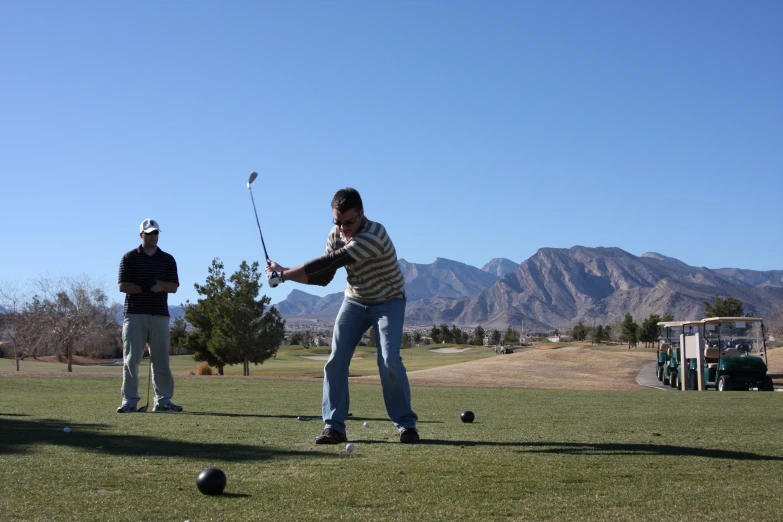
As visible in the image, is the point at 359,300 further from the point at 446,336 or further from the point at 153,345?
the point at 446,336

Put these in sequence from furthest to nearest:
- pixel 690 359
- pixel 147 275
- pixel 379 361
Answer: pixel 690 359 → pixel 147 275 → pixel 379 361

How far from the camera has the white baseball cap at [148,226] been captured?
11305 millimetres

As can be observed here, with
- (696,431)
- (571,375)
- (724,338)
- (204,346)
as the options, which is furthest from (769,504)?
(204,346)

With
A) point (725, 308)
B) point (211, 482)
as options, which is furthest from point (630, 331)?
point (211, 482)

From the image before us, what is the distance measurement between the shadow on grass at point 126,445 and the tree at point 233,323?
140ft

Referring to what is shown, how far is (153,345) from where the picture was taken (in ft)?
37.8

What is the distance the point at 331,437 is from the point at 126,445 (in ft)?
5.68

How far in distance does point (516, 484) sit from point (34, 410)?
25.4 feet

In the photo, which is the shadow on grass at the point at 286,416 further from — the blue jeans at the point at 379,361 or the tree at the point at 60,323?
the tree at the point at 60,323

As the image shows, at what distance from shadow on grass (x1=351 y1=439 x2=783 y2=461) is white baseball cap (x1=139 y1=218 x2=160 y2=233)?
5.23m

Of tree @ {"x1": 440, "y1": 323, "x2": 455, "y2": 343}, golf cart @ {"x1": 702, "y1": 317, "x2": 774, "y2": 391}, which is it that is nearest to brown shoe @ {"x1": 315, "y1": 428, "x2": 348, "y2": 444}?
golf cart @ {"x1": 702, "y1": 317, "x2": 774, "y2": 391}

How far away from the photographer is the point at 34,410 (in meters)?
10.7

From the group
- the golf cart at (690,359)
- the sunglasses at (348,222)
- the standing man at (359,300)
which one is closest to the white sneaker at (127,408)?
the standing man at (359,300)

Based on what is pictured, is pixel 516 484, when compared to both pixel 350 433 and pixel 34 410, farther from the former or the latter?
pixel 34 410
